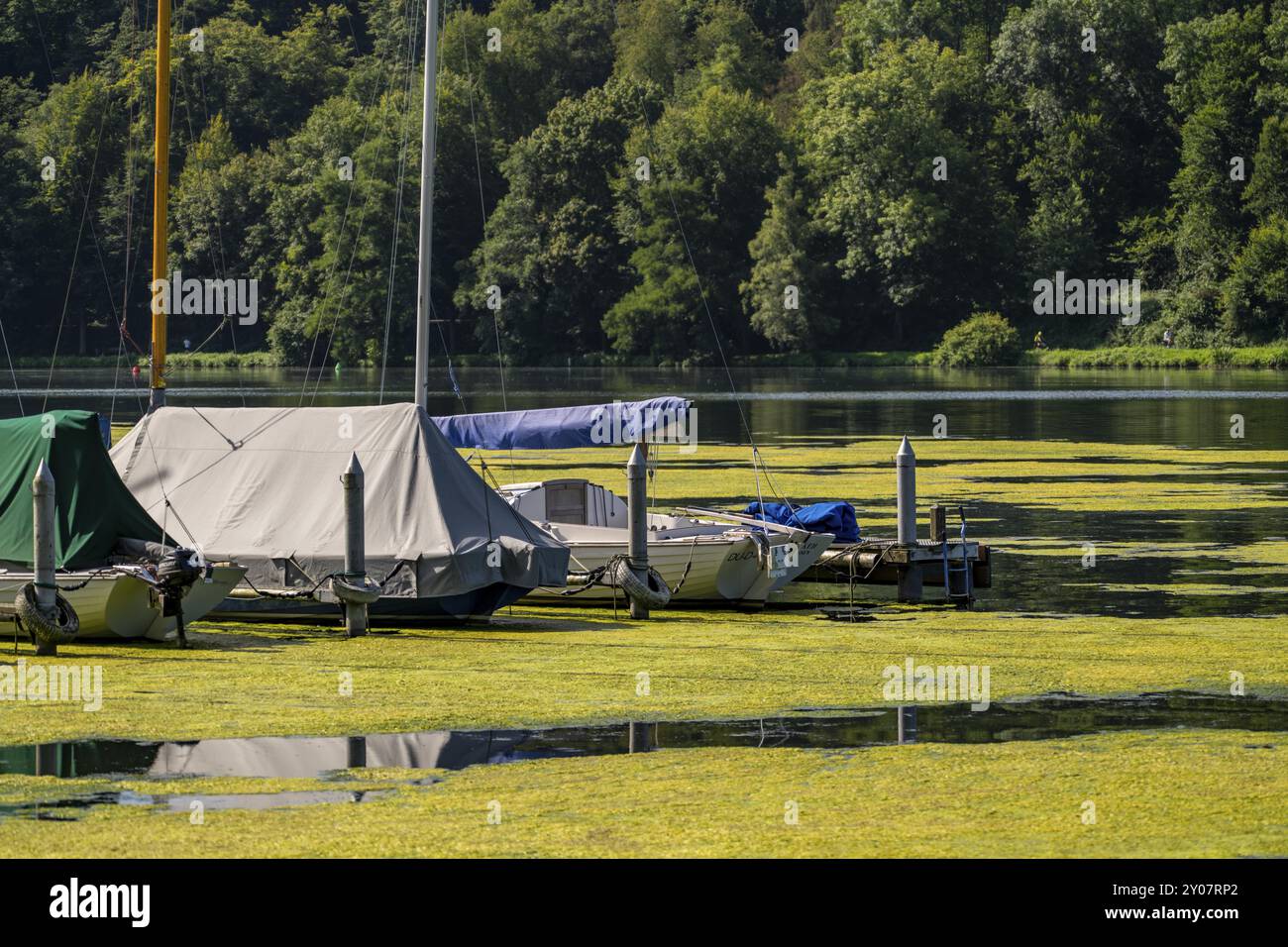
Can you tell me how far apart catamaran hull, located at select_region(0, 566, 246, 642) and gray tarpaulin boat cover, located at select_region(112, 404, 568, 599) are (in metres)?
1.83

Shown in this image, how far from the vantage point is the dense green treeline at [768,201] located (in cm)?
13438

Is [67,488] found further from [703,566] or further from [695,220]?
[695,220]

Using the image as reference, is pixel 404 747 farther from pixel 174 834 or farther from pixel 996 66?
pixel 996 66

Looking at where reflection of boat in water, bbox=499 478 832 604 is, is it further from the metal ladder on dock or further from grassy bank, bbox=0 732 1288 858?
grassy bank, bbox=0 732 1288 858

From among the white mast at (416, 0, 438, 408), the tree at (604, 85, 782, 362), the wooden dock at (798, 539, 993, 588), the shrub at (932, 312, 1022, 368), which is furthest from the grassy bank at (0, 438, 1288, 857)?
the tree at (604, 85, 782, 362)

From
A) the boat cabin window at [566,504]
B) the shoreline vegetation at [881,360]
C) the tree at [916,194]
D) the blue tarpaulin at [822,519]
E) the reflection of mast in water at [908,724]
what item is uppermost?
the tree at [916,194]

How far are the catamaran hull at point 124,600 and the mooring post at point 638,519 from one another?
4970 millimetres

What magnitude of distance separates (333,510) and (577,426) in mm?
5697

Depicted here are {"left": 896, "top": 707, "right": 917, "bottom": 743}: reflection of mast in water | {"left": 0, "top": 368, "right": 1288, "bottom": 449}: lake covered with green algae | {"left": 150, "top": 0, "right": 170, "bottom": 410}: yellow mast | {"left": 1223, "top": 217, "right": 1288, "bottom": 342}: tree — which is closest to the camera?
{"left": 896, "top": 707, "right": 917, "bottom": 743}: reflection of mast in water

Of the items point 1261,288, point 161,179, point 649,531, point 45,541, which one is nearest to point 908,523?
point 649,531

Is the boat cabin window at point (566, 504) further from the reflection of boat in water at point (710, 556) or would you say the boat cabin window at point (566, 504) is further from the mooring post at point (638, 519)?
the mooring post at point (638, 519)

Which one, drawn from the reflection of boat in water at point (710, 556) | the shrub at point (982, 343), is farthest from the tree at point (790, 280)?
the reflection of boat in water at point (710, 556)

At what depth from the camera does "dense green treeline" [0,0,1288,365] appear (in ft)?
441

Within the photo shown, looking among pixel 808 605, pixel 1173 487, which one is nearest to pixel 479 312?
pixel 1173 487
